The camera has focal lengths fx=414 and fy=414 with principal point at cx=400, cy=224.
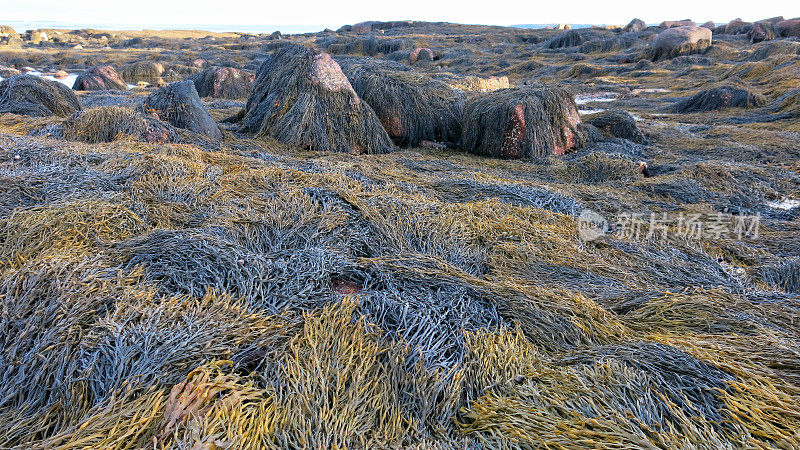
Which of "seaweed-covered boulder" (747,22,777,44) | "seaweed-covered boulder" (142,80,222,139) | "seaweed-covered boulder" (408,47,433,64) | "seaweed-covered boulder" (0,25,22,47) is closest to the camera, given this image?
"seaweed-covered boulder" (142,80,222,139)

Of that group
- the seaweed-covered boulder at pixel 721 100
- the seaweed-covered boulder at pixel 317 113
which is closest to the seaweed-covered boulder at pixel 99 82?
the seaweed-covered boulder at pixel 317 113

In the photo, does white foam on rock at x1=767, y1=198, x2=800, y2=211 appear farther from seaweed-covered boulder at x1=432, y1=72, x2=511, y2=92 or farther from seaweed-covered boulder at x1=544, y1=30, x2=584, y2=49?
seaweed-covered boulder at x1=544, y1=30, x2=584, y2=49

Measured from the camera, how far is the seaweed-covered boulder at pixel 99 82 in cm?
1201

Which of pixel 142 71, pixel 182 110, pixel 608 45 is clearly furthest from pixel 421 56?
pixel 182 110

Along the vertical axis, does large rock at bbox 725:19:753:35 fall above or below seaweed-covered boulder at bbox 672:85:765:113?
above

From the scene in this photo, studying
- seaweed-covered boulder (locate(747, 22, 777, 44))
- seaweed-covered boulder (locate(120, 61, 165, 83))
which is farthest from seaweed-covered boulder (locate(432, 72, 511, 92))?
seaweed-covered boulder (locate(747, 22, 777, 44))

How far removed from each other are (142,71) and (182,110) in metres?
17.8

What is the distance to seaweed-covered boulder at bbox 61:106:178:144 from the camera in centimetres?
395

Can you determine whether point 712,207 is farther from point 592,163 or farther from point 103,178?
point 103,178

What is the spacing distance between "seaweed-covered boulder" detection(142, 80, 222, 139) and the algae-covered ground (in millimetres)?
1416

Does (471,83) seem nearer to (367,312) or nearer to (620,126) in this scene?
(620,126)

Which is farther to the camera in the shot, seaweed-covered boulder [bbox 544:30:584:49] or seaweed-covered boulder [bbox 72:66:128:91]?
seaweed-covered boulder [bbox 544:30:584:49]

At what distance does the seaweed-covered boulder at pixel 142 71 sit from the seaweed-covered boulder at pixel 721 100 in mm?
20171

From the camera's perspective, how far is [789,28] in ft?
64.1
